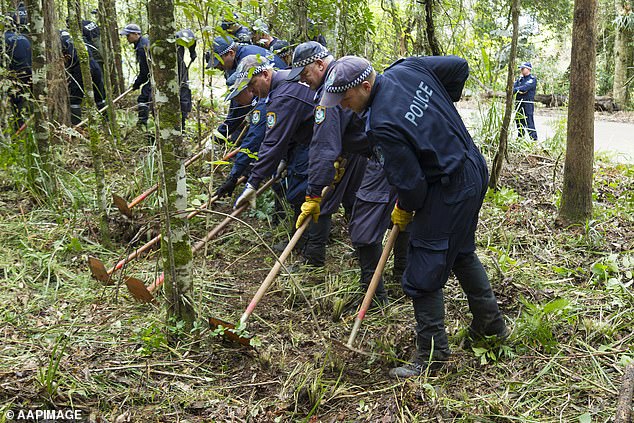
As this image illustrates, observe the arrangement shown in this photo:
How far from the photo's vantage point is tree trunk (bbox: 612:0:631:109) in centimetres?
1465

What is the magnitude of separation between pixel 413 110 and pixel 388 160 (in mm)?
312

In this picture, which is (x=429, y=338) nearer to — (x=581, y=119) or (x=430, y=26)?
(x=581, y=119)

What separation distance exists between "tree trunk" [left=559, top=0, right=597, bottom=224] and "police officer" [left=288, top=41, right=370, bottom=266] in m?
1.87

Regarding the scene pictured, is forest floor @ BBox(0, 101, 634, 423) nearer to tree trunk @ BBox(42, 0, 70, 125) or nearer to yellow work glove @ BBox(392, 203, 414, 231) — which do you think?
yellow work glove @ BBox(392, 203, 414, 231)

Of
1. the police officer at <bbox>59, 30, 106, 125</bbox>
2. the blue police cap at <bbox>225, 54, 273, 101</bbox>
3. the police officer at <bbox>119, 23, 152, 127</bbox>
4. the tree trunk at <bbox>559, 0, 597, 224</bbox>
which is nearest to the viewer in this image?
the blue police cap at <bbox>225, 54, 273, 101</bbox>

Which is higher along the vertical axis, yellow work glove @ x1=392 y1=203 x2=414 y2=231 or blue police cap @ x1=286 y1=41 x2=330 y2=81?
blue police cap @ x1=286 y1=41 x2=330 y2=81

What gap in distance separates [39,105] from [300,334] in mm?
3464

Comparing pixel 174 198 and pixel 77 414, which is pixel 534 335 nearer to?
pixel 174 198

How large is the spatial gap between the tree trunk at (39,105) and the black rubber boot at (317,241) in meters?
2.73

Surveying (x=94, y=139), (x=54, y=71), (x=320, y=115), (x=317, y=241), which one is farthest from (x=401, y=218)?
(x=54, y=71)

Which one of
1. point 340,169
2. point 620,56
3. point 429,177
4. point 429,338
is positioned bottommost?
point 429,338

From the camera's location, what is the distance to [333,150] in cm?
384

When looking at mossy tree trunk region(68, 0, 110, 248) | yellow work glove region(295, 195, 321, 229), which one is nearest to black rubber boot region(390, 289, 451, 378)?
yellow work glove region(295, 195, 321, 229)

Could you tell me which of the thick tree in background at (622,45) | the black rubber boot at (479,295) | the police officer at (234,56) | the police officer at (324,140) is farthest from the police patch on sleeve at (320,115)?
the thick tree in background at (622,45)
